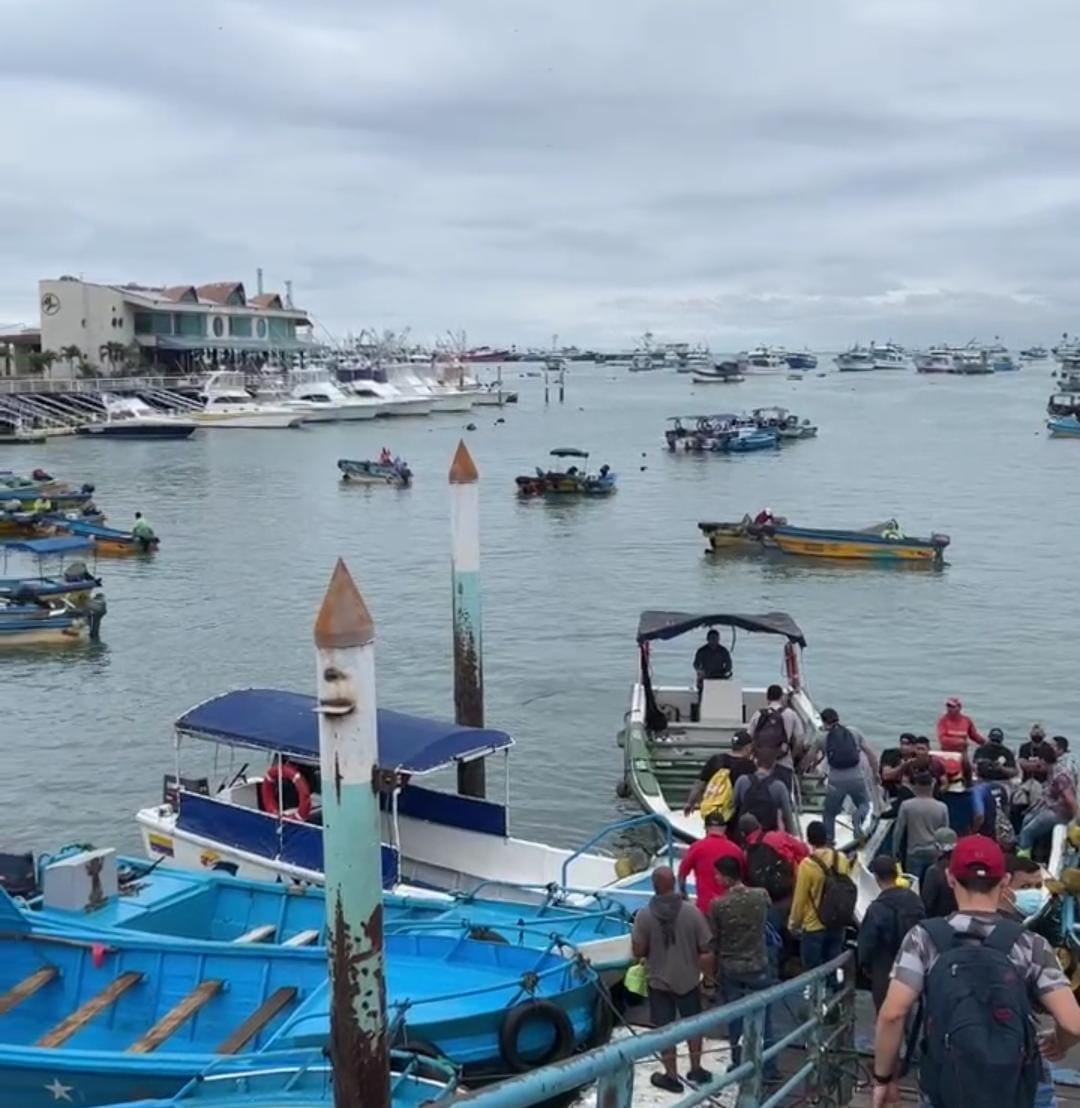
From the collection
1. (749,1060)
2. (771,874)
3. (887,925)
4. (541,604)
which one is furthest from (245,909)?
(541,604)

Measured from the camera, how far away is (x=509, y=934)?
38.0 ft

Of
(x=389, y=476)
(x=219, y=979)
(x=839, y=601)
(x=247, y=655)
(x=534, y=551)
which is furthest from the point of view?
(x=389, y=476)

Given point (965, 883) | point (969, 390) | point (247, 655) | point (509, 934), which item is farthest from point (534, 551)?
point (969, 390)

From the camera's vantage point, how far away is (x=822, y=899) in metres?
9.24

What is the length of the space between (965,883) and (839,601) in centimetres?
3199

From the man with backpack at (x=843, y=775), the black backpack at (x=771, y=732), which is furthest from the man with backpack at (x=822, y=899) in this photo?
the man with backpack at (x=843, y=775)

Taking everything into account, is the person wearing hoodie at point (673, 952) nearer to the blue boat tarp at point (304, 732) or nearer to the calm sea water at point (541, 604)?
the blue boat tarp at point (304, 732)

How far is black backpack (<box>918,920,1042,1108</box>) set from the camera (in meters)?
4.59

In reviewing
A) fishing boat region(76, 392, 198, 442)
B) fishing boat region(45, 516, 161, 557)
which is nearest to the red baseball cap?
fishing boat region(45, 516, 161, 557)

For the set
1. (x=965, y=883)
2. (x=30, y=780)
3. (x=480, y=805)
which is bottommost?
(x=30, y=780)

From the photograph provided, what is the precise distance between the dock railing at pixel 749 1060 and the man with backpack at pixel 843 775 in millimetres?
3875

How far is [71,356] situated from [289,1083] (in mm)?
102824

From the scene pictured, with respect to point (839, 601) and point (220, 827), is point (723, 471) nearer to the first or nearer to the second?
point (839, 601)

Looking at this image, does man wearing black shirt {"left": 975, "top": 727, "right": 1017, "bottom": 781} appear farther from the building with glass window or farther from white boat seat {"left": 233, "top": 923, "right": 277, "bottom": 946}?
the building with glass window
